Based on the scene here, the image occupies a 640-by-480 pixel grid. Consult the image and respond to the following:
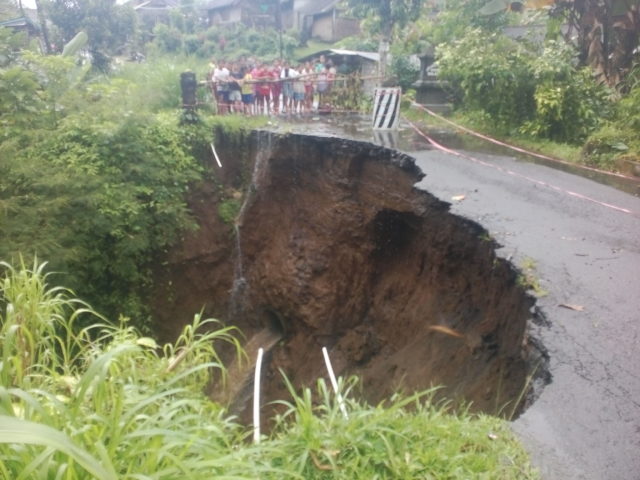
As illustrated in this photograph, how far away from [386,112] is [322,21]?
30766mm

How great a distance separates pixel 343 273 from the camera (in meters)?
9.76

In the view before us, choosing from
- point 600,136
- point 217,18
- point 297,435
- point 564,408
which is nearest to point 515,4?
point 600,136

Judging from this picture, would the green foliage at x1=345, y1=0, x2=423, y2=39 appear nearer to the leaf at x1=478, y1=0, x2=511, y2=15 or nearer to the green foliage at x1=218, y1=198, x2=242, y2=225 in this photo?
the leaf at x1=478, y1=0, x2=511, y2=15

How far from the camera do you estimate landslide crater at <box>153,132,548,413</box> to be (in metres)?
6.04

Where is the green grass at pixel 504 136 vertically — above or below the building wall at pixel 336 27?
below

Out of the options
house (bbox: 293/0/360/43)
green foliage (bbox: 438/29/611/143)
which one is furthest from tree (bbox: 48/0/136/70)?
green foliage (bbox: 438/29/611/143)

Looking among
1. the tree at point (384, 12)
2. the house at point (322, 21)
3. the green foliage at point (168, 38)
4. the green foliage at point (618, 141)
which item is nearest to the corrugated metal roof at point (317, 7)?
the house at point (322, 21)

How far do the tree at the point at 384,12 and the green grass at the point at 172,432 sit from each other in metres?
13.8

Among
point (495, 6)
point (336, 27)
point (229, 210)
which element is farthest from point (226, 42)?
point (229, 210)

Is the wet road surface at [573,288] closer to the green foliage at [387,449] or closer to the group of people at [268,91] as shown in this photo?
the green foliage at [387,449]

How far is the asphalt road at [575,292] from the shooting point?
2.72 meters

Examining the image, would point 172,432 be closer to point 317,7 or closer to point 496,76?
point 496,76

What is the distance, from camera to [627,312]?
161 inches

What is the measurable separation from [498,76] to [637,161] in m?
3.67
